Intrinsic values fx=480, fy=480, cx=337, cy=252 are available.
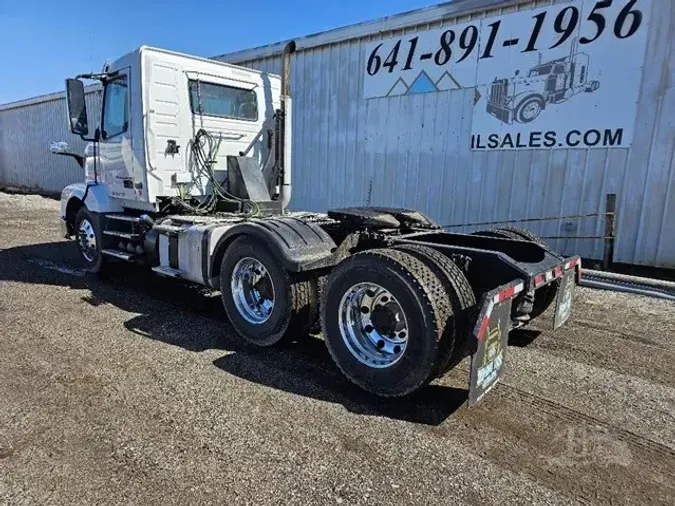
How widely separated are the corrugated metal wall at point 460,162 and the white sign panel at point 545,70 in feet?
0.57

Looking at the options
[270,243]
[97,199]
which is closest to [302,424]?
[270,243]

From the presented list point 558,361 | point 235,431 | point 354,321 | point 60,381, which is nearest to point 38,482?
point 235,431

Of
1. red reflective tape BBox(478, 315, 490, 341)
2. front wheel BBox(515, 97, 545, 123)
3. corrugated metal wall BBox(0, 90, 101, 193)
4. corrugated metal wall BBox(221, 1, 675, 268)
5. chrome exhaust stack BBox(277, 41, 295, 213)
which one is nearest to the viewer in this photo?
red reflective tape BBox(478, 315, 490, 341)

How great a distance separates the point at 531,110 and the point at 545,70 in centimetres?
67

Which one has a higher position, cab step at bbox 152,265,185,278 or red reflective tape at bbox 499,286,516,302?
red reflective tape at bbox 499,286,516,302

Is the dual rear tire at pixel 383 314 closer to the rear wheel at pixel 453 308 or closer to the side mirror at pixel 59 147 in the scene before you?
the rear wheel at pixel 453 308

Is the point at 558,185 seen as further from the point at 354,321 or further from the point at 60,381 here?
the point at 60,381

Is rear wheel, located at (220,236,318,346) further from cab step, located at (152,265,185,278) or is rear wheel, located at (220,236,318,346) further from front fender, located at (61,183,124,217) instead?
front fender, located at (61,183,124,217)

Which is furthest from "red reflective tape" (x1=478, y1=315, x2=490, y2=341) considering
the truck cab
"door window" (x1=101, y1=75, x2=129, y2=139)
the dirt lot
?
"door window" (x1=101, y1=75, x2=129, y2=139)

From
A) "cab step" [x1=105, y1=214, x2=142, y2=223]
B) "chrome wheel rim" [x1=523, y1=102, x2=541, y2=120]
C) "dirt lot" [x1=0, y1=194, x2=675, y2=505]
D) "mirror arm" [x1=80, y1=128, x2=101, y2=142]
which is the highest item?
"chrome wheel rim" [x1=523, y1=102, x2=541, y2=120]

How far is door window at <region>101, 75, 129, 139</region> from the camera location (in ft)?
20.1

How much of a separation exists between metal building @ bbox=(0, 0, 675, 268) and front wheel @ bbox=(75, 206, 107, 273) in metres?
A: 5.49

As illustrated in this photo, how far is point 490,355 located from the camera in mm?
3061

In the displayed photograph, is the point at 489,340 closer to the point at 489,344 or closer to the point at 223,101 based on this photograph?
the point at 489,344
